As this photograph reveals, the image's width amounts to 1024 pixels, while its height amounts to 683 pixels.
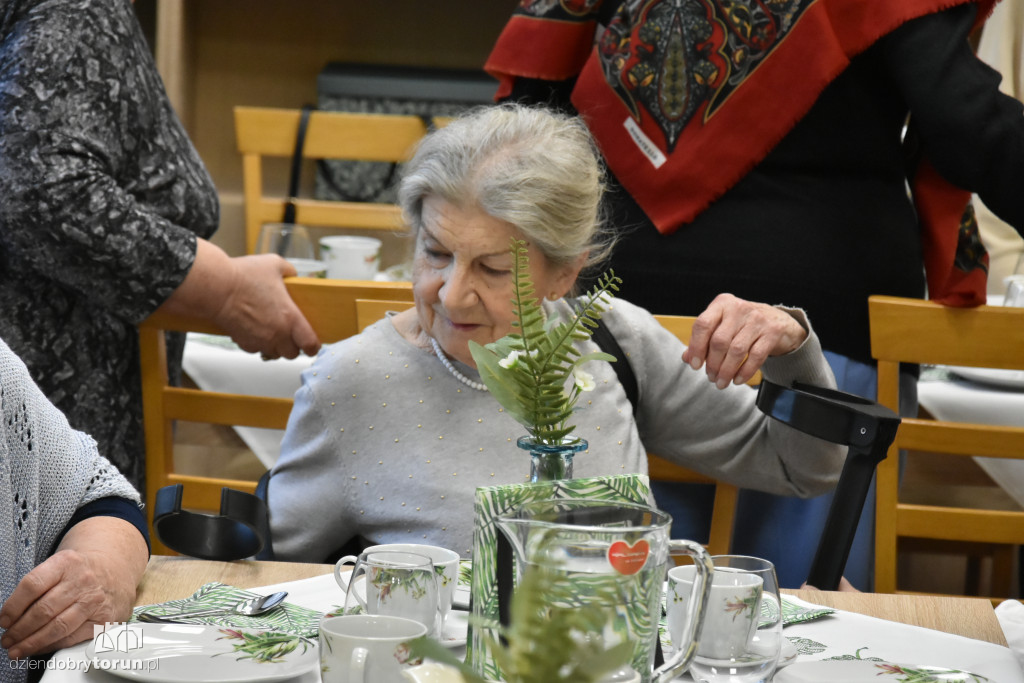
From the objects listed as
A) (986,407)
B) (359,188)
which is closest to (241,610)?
(986,407)

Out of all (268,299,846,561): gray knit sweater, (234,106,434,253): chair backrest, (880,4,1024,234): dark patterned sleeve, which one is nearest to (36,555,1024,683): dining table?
(268,299,846,561): gray knit sweater

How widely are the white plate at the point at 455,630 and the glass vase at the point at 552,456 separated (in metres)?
0.15

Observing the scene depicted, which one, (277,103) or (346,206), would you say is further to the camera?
(277,103)

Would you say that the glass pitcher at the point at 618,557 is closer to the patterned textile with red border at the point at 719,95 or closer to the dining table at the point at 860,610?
the dining table at the point at 860,610

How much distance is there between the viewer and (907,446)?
5.50 feet

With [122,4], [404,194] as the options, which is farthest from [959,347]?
[122,4]

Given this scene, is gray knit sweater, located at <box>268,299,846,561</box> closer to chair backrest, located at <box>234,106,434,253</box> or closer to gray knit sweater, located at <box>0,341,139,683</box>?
gray knit sweater, located at <box>0,341,139,683</box>

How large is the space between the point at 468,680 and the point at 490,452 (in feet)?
2.96

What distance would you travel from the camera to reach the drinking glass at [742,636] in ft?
2.83

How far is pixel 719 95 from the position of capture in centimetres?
180

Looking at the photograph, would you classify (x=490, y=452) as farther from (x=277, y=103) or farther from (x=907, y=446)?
(x=277, y=103)

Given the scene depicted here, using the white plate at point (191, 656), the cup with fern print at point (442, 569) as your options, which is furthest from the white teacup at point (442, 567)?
the white plate at point (191, 656)

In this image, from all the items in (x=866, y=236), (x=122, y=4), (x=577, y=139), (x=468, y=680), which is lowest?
(x=468, y=680)

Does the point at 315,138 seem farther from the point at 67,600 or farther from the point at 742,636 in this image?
the point at 742,636
